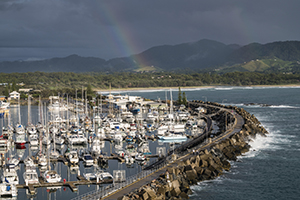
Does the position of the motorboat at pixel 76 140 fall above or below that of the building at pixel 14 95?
below

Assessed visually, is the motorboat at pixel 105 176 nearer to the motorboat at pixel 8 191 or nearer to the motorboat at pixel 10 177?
the motorboat at pixel 8 191

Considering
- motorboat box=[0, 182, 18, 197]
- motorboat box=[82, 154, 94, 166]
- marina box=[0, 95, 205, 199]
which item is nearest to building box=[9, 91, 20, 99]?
marina box=[0, 95, 205, 199]

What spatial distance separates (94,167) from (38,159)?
6930 millimetres

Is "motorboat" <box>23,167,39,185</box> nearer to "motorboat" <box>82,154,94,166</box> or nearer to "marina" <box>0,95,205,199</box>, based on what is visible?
"marina" <box>0,95,205,199</box>

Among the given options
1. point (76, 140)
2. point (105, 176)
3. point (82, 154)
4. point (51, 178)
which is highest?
point (76, 140)

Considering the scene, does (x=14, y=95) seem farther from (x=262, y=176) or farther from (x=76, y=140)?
(x=262, y=176)

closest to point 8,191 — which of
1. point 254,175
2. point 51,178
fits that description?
point 51,178

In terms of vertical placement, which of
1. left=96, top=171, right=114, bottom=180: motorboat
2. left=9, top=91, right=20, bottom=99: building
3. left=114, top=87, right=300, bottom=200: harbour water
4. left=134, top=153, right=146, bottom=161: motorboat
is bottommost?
left=114, top=87, right=300, bottom=200: harbour water

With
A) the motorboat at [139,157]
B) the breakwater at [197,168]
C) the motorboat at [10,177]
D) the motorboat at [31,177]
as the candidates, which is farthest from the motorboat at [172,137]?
the motorboat at [10,177]

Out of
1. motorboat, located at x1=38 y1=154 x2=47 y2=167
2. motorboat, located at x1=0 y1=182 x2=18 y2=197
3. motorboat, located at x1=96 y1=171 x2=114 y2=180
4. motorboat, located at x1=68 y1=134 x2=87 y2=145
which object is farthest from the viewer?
motorboat, located at x1=68 y1=134 x2=87 y2=145

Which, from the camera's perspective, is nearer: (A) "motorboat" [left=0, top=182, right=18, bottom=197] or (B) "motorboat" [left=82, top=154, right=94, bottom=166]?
(A) "motorboat" [left=0, top=182, right=18, bottom=197]

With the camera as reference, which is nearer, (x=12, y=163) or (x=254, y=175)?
(x=254, y=175)

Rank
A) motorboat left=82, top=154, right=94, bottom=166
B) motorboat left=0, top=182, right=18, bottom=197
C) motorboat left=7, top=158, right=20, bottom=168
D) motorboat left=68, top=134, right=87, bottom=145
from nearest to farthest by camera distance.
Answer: motorboat left=0, top=182, right=18, bottom=197
motorboat left=7, top=158, right=20, bottom=168
motorboat left=82, top=154, right=94, bottom=166
motorboat left=68, top=134, right=87, bottom=145

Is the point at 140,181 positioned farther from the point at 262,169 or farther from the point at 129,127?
the point at 129,127
